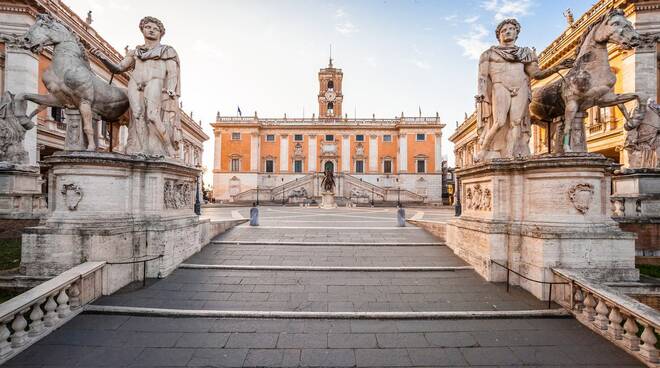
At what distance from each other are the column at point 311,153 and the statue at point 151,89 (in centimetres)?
4366

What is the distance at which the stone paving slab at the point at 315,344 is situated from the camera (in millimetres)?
2934

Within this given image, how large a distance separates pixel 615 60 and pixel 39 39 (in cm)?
2463

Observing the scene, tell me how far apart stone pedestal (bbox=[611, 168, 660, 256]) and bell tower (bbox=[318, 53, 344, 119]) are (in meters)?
46.9

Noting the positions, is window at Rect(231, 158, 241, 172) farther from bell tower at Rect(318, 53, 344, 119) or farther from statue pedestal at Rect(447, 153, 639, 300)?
statue pedestal at Rect(447, 153, 639, 300)

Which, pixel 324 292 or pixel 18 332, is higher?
pixel 18 332

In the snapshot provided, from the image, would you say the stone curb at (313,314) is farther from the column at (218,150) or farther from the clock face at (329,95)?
the clock face at (329,95)

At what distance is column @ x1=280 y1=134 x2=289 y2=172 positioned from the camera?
4947 centimetres

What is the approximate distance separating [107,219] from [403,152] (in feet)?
154

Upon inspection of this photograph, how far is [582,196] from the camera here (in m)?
4.55

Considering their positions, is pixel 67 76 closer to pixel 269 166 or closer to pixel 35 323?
pixel 35 323

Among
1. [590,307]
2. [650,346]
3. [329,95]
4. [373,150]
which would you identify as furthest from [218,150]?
[650,346]

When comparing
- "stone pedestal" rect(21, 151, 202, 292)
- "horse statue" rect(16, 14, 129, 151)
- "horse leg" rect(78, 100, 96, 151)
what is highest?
"horse statue" rect(16, 14, 129, 151)

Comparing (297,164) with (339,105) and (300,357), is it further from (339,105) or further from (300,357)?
(300,357)

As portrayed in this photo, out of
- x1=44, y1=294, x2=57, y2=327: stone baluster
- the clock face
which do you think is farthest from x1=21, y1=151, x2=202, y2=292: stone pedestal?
the clock face
